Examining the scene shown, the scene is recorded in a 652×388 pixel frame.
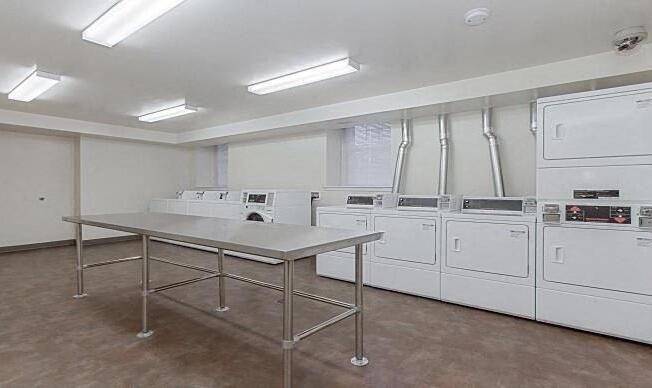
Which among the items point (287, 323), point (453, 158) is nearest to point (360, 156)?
point (453, 158)

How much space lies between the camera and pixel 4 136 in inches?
245

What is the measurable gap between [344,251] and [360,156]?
198 centimetres

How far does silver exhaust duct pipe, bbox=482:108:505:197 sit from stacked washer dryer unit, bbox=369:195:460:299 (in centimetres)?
61

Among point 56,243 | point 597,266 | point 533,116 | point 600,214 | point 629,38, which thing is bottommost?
point 56,243

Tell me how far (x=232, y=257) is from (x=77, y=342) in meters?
3.26

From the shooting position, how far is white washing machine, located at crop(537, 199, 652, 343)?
269 centimetres

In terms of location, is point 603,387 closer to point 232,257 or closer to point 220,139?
point 232,257

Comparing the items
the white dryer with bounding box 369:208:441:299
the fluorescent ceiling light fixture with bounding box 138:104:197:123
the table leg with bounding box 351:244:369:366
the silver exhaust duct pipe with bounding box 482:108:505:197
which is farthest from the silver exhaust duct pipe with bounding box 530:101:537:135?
the fluorescent ceiling light fixture with bounding box 138:104:197:123

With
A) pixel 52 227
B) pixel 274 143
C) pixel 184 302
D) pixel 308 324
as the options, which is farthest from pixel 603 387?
pixel 52 227

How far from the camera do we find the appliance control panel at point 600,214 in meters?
2.76

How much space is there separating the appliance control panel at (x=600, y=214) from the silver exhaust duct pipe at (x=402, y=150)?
7.29ft

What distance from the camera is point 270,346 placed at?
2.66 metres

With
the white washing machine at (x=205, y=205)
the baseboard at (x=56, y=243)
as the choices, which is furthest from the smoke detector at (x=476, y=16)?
the baseboard at (x=56, y=243)

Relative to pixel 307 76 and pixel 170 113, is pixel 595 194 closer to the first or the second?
pixel 307 76
